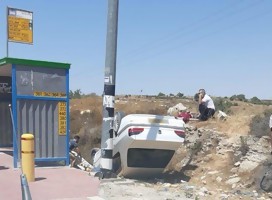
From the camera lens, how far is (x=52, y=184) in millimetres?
9109

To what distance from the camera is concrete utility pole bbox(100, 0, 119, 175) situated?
1084cm

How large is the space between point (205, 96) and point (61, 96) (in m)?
7.04

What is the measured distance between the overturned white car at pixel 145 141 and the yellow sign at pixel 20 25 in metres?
4.94

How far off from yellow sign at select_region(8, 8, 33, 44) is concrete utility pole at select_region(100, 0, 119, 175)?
444 centimetres

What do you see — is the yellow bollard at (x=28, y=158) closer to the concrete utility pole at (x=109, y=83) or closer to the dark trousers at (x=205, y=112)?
the concrete utility pole at (x=109, y=83)

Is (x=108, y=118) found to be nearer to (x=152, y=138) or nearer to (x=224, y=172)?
(x=152, y=138)

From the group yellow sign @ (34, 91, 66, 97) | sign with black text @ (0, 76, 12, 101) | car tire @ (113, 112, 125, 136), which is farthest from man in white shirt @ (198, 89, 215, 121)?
sign with black text @ (0, 76, 12, 101)

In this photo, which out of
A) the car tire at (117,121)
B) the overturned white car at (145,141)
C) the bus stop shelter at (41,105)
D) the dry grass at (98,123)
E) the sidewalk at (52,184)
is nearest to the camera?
the sidewalk at (52,184)

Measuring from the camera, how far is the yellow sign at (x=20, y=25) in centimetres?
1398

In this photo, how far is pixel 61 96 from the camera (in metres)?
11.1

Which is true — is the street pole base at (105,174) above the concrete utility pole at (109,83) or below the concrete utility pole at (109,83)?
below

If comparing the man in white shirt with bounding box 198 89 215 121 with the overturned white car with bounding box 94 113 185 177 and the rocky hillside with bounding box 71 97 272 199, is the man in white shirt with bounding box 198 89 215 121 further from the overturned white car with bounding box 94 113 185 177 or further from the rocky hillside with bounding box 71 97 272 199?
the overturned white car with bounding box 94 113 185 177

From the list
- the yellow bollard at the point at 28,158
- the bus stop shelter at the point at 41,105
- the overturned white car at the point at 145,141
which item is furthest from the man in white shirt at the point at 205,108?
the yellow bollard at the point at 28,158

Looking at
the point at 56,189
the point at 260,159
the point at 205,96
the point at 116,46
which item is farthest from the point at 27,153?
the point at 205,96
